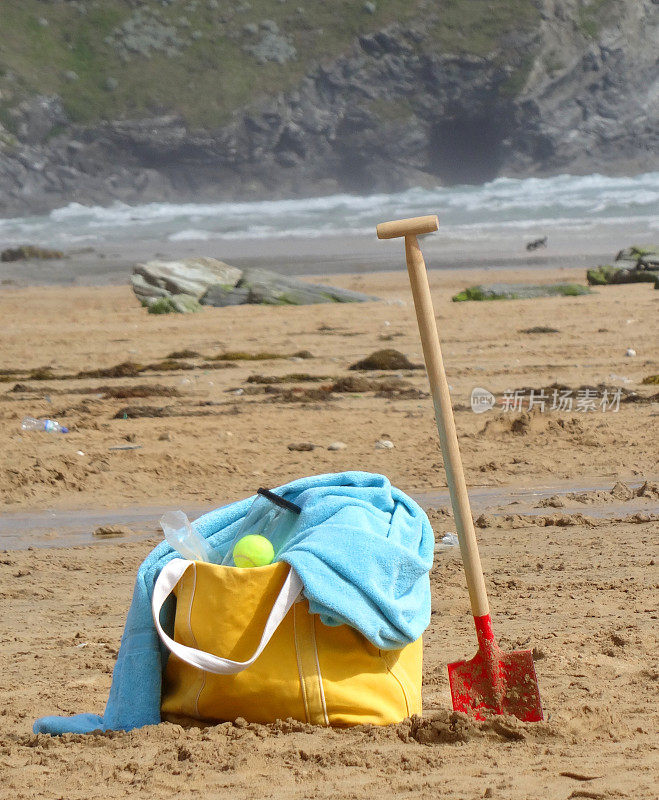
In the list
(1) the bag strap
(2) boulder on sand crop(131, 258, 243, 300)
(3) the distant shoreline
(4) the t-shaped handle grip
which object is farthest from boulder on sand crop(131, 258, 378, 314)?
(1) the bag strap

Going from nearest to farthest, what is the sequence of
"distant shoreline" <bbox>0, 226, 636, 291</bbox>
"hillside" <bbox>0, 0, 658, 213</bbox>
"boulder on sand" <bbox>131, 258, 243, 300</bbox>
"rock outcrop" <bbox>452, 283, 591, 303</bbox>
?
"rock outcrop" <bbox>452, 283, 591, 303</bbox>
"boulder on sand" <bbox>131, 258, 243, 300</bbox>
"distant shoreline" <bbox>0, 226, 636, 291</bbox>
"hillside" <bbox>0, 0, 658, 213</bbox>

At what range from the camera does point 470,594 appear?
3.23 meters

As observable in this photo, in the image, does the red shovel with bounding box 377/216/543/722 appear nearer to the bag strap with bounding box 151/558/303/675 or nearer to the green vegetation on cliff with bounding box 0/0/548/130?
the bag strap with bounding box 151/558/303/675

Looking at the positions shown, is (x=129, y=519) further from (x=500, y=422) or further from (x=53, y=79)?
(x=53, y=79)

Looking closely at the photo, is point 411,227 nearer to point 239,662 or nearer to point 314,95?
point 239,662

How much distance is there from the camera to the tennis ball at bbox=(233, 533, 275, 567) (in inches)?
Result: 126

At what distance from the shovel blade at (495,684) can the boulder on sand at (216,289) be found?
13.2 m

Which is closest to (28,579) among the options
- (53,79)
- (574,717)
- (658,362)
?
(574,717)

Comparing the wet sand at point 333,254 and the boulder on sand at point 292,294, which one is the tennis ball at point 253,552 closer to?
the boulder on sand at point 292,294

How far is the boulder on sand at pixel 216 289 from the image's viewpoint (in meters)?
16.8

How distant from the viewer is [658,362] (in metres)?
10.4

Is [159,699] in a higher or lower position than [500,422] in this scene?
lower

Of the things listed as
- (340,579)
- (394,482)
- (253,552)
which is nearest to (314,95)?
(394,482)

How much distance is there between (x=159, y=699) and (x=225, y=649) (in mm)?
327
